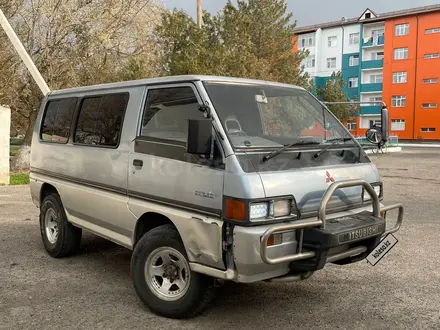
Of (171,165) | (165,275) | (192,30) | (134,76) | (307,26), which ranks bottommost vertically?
(165,275)

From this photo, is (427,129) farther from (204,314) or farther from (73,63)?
(204,314)

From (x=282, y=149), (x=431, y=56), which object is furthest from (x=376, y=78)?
(x=282, y=149)

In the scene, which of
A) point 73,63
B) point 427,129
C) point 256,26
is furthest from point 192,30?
point 427,129

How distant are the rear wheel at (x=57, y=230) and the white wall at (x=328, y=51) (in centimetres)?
6042

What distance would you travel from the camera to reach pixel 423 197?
11.4 m

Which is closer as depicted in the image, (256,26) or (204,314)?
(204,314)

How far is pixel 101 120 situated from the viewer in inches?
197

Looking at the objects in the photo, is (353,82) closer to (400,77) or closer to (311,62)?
(400,77)

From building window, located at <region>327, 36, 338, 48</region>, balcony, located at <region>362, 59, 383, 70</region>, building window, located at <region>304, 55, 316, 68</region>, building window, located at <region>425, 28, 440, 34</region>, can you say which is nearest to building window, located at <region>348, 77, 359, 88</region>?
balcony, located at <region>362, 59, 383, 70</region>

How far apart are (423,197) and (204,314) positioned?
898 cm

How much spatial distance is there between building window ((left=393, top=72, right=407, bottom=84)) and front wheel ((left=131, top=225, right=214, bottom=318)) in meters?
57.1

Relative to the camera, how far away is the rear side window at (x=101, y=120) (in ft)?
15.5

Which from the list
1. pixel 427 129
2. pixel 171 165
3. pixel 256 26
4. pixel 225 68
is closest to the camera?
pixel 171 165

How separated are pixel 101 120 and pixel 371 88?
58.4 meters
